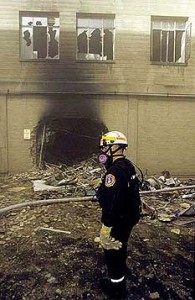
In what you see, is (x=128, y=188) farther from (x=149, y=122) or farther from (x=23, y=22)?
(x=23, y=22)

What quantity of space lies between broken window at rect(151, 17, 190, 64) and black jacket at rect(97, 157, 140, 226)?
1027 centimetres

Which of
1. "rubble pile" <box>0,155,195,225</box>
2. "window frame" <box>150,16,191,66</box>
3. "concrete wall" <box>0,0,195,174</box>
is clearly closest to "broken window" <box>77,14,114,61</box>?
"concrete wall" <box>0,0,195,174</box>

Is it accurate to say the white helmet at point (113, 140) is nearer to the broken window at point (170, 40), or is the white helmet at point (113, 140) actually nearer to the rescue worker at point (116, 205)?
the rescue worker at point (116, 205)

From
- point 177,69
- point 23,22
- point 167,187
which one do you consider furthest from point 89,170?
point 23,22

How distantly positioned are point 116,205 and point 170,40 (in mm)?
11269

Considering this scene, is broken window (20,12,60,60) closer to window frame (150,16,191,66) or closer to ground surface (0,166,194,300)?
window frame (150,16,191,66)

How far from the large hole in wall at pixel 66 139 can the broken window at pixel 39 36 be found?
2751 millimetres

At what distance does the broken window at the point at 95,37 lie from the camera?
42.8 ft

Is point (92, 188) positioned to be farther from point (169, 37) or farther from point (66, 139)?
point (169, 37)

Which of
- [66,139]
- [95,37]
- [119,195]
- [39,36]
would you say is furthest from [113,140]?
[39,36]

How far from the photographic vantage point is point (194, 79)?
13.2 metres

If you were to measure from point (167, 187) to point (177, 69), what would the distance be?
5556mm

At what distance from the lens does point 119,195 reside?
12.5 ft

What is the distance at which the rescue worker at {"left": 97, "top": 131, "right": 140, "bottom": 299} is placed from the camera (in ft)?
12.4
